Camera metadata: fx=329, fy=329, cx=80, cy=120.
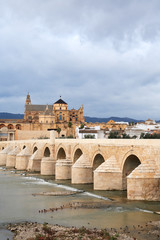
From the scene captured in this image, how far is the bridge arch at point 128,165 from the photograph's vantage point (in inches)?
794

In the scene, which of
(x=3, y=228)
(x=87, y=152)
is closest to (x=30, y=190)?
(x=87, y=152)

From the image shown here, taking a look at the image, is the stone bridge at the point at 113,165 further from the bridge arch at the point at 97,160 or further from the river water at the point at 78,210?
the river water at the point at 78,210

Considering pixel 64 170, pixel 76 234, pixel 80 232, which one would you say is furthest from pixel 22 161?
pixel 76 234

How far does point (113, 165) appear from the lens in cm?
2042

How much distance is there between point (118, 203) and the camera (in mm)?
16688

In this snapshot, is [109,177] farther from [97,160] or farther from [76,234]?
[76,234]

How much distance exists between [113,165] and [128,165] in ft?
3.05

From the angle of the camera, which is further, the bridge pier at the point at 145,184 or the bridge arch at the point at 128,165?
the bridge arch at the point at 128,165

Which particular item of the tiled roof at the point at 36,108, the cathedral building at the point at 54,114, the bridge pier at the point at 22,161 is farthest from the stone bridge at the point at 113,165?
the tiled roof at the point at 36,108

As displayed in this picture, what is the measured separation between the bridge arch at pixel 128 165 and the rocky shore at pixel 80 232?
7.06 meters

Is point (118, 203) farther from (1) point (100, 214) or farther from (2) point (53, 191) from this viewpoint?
(2) point (53, 191)

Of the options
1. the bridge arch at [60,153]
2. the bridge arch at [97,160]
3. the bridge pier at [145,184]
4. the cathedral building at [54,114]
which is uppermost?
the cathedral building at [54,114]

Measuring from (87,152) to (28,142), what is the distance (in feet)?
58.2

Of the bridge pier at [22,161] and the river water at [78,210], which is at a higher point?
the bridge pier at [22,161]
